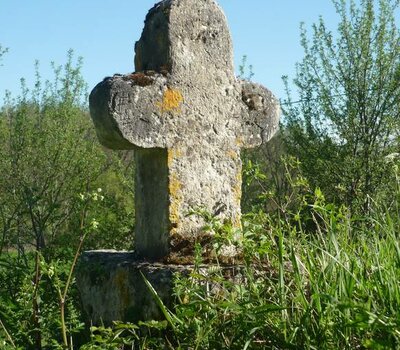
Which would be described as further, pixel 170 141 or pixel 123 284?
pixel 170 141

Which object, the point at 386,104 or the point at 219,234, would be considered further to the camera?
the point at 386,104

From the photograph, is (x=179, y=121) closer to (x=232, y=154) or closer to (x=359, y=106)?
(x=232, y=154)

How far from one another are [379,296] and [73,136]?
9844mm

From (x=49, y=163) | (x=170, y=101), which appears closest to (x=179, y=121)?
(x=170, y=101)

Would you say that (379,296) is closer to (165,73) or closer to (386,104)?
(165,73)

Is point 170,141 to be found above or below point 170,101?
below

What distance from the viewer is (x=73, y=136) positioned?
41.3 feet

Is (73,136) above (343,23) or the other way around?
the other way around

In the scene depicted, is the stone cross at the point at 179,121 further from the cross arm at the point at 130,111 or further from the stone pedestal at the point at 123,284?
the stone pedestal at the point at 123,284

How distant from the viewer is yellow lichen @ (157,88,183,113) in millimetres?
4754

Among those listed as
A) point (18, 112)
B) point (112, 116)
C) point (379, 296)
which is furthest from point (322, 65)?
point (379, 296)

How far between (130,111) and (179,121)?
1.30 ft

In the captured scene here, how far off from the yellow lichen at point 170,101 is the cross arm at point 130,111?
24 millimetres

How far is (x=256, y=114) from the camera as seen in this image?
532cm
